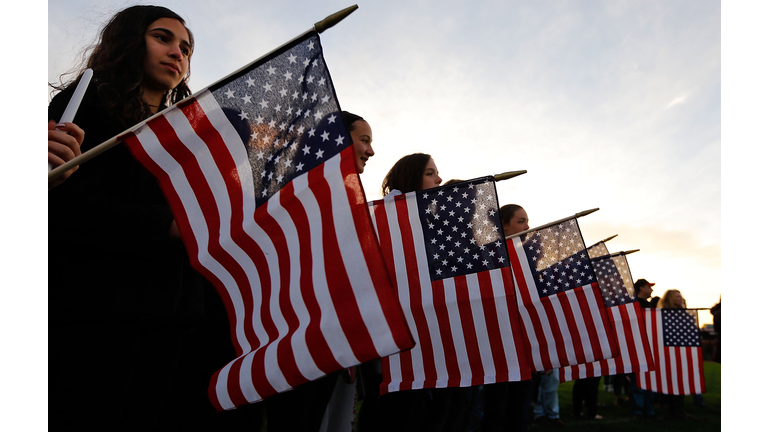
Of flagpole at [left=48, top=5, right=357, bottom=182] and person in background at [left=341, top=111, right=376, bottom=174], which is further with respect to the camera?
person in background at [left=341, top=111, right=376, bottom=174]

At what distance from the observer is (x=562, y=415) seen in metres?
8.76

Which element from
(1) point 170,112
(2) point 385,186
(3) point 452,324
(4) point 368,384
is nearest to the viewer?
(1) point 170,112

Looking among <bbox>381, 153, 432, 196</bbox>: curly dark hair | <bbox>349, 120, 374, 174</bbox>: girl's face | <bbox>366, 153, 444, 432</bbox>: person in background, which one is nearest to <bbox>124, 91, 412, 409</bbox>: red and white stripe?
<bbox>349, 120, 374, 174</bbox>: girl's face

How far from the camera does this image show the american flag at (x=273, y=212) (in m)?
1.70

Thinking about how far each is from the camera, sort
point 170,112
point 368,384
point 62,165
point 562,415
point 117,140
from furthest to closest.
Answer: point 562,415
point 368,384
point 170,112
point 117,140
point 62,165

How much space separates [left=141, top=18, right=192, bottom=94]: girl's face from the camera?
2385 mm

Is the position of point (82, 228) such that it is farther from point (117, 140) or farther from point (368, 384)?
point (368, 384)

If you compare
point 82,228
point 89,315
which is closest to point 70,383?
point 89,315

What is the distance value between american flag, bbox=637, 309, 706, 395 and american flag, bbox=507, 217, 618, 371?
153 inches

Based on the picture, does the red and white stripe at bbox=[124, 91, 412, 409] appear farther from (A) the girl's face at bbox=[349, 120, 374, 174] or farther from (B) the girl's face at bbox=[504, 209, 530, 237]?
(B) the girl's face at bbox=[504, 209, 530, 237]

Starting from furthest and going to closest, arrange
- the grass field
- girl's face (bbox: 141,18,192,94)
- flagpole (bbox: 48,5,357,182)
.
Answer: the grass field → girl's face (bbox: 141,18,192,94) → flagpole (bbox: 48,5,357,182)

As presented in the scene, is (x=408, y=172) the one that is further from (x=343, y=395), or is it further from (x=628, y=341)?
(x=628, y=341)

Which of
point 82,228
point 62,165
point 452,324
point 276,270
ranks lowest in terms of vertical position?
point 452,324

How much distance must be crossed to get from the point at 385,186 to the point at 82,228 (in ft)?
11.5
